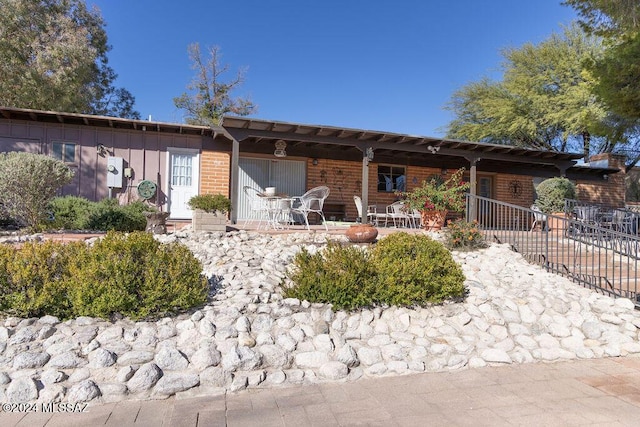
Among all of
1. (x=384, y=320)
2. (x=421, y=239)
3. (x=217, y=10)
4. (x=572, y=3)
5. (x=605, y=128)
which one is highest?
(x=217, y=10)

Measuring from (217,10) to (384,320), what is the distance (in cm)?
1146

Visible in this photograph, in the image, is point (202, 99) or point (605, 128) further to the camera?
point (202, 99)

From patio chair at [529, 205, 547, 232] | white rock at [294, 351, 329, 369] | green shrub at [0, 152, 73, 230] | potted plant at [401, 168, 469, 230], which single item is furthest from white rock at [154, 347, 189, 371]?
potted plant at [401, 168, 469, 230]

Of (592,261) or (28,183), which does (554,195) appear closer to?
(592,261)

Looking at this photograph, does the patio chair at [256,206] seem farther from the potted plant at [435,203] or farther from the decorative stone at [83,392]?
the decorative stone at [83,392]

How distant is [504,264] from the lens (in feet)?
18.7

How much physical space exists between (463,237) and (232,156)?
17.5 feet

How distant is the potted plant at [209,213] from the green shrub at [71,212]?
232 centimetres

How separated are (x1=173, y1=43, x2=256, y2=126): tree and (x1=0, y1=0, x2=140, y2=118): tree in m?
5.54

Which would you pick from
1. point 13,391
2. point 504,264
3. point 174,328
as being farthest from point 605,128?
point 13,391

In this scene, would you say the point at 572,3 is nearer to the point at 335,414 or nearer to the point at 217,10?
the point at 335,414

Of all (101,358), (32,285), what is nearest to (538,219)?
(101,358)

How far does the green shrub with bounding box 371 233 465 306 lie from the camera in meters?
3.84

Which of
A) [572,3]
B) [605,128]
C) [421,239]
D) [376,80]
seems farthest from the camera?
[376,80]
